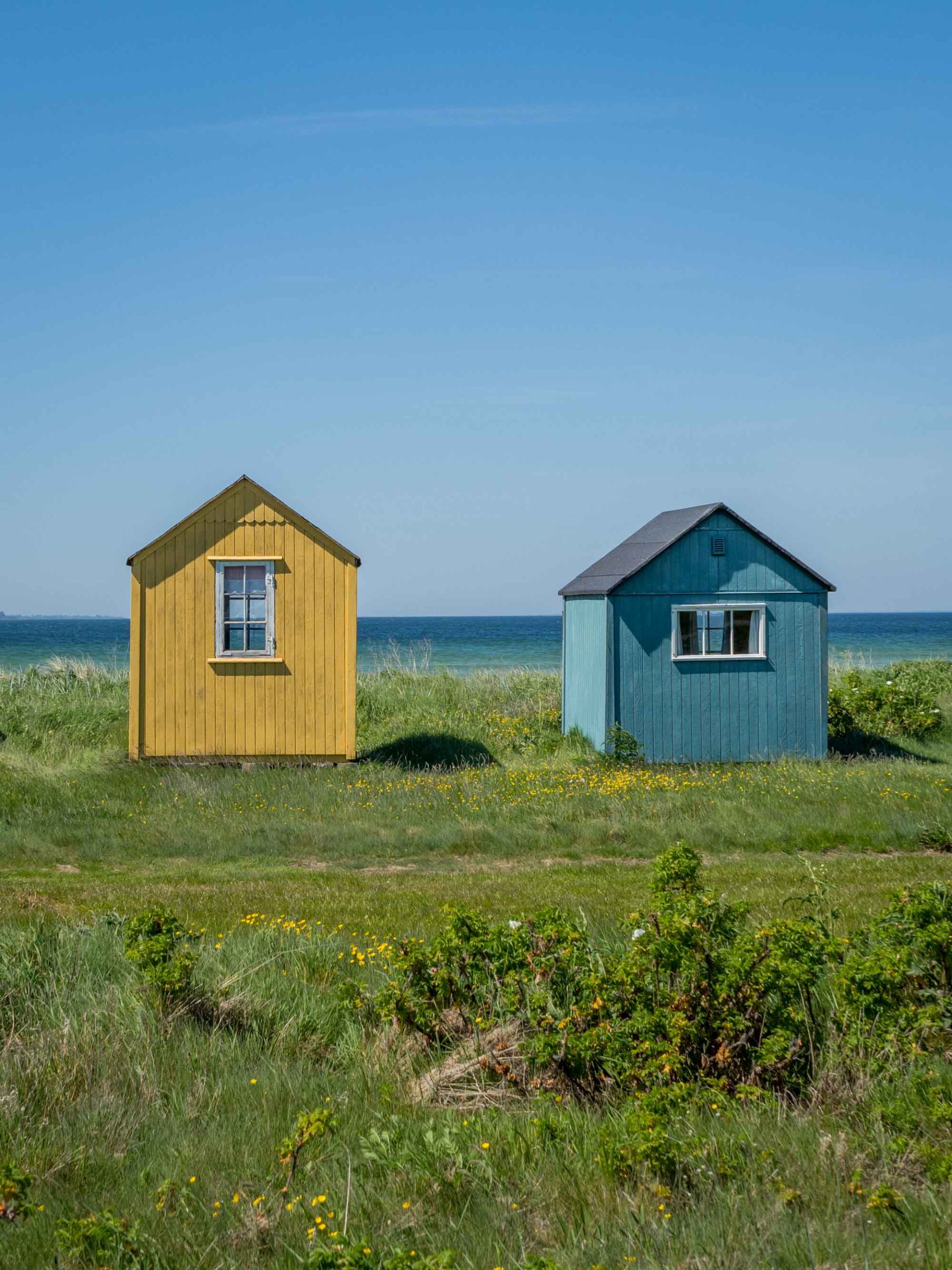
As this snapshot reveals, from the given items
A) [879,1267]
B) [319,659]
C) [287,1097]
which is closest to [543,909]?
[287,1097]

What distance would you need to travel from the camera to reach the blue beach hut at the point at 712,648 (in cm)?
1741

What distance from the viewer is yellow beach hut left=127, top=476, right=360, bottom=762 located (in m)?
16.5

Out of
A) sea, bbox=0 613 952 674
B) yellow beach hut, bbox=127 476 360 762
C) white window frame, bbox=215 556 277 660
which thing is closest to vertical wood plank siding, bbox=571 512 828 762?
yellow beach hut, bbox=127 476 360 762

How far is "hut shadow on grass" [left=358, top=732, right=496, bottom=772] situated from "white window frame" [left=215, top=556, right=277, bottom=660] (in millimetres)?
2330

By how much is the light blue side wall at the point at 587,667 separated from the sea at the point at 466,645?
9524 mm

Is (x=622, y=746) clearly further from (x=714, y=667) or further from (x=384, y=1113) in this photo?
(x=384, y=1113)

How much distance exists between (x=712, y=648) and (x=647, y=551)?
75.5 inches

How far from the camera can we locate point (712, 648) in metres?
17.7

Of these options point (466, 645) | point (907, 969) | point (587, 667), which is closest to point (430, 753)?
point (587, 667)

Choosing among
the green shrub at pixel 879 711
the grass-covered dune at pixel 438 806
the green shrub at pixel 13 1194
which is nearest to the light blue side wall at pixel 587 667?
the grass-covered dune at pixel 438 806

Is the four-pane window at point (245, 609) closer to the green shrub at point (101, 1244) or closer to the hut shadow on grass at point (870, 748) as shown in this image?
the hut shadow on grass at point (870, 748)

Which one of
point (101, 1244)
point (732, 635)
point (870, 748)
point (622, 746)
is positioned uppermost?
point (732, 635)

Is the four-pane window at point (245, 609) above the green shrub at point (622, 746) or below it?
above

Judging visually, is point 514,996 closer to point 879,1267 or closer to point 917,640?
point 879,1267
